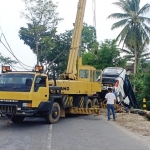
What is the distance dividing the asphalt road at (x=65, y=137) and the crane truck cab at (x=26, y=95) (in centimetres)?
63

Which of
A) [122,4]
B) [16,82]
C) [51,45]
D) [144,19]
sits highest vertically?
[122,4]

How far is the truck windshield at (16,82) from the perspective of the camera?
1414 centimetres

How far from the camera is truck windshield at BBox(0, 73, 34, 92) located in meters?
14.1

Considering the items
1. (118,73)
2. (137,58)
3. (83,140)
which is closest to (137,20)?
(137,58)

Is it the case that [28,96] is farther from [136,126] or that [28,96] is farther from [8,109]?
[136,126]

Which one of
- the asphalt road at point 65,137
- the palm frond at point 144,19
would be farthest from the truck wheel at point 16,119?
the palm frond at point 144,19

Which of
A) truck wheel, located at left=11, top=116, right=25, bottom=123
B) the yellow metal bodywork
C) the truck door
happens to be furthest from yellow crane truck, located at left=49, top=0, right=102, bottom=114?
the yellow metal bodywork

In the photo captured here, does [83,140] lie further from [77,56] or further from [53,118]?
[77,56]

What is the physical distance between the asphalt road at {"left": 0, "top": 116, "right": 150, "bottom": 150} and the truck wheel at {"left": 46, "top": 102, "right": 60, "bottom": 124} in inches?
13.7

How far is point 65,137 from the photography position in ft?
38.1

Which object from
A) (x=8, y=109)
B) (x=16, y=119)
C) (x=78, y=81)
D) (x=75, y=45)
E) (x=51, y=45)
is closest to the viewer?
(x=8, y=109)

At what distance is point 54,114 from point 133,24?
2830 cm

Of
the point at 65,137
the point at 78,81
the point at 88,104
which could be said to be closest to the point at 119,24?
the point at 88,104

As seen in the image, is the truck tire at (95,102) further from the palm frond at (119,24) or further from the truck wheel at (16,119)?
the palm frond at (119,24)
